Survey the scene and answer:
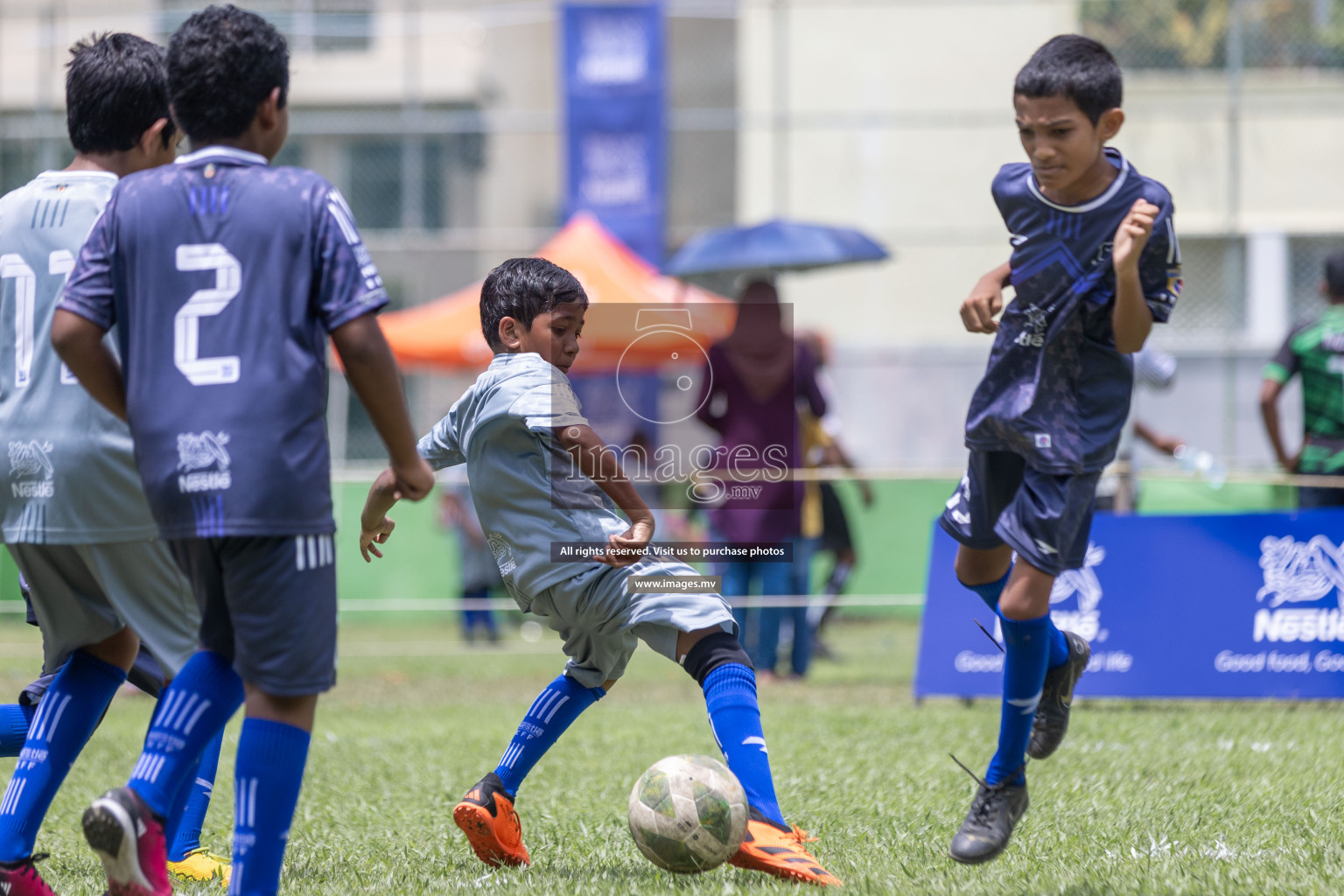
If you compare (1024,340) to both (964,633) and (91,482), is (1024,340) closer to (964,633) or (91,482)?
(91,482)

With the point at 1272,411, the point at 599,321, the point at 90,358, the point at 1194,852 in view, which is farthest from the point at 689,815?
the point at 599,321

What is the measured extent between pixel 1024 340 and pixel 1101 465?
372 millimetres

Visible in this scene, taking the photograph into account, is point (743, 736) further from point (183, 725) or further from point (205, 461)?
point (205, 461)

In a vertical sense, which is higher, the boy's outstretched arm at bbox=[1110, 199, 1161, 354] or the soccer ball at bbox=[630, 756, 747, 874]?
the boy's outstretched arm at bbox=[1110, 199, 1161, 354]

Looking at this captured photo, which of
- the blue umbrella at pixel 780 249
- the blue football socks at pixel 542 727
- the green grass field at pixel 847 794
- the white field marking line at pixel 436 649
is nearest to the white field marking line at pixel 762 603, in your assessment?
the white field marking line at pixel 436 649

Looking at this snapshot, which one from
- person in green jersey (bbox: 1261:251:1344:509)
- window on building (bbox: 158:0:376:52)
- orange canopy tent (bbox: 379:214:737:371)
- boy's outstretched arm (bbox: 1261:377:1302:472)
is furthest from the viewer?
window on building (bbox: 158:0:376:52)

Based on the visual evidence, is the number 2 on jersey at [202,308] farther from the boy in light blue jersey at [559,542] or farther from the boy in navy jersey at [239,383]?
the boy in light blue jersey at [559,542]

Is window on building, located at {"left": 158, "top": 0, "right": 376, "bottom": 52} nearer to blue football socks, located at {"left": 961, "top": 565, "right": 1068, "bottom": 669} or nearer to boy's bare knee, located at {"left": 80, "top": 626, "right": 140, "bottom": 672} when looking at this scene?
boy's bare knee, located at {"left": 80, "top": 626, "right": 140, "bottom": 672}

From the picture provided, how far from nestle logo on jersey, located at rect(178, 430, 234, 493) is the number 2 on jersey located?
4.1 inches

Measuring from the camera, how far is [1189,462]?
9281 mm

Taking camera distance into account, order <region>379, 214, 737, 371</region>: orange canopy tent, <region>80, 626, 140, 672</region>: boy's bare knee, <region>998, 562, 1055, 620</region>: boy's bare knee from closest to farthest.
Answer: <region>80, 626, 140, 672</region>: boy's bare knee < <region>998, 562, 1055, 620</region>: boy's bare knee < <region>379, 214, 737, 371</region>: orange canopy tent

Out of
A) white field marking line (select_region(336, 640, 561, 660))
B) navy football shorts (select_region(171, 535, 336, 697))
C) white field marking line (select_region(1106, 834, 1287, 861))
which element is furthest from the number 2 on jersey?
white field marking line (select_region(336, 640, 561, 660))

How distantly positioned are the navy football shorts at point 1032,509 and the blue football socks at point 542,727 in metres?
1.14

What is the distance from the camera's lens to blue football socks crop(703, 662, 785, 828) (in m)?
3.62
